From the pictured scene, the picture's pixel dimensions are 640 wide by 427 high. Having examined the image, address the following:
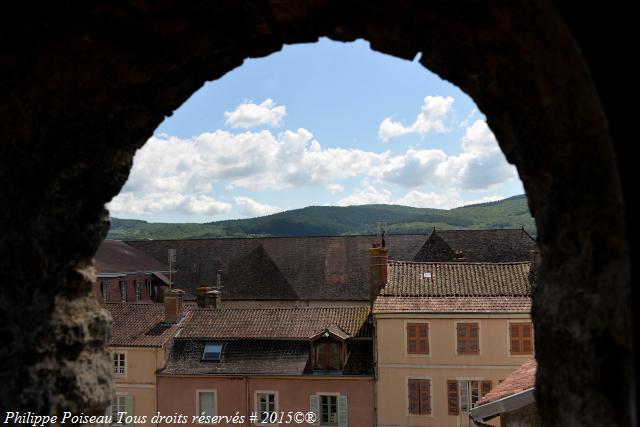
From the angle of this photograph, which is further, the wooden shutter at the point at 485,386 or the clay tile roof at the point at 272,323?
the clay tile roof at the point at 272,323

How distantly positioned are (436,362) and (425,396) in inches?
41.3

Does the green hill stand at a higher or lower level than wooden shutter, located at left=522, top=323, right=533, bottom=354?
higher

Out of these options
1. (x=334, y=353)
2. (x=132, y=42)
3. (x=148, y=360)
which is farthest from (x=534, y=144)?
(x=148, y=360)

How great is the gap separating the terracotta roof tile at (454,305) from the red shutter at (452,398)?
2.18 m

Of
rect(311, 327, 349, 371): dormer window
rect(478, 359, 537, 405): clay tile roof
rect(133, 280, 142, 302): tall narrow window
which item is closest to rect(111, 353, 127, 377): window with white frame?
rect(311, 327, 349, 371): dormer window

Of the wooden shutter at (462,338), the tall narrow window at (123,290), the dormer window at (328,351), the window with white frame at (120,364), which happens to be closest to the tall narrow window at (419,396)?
the wooden shutter at (462,338)

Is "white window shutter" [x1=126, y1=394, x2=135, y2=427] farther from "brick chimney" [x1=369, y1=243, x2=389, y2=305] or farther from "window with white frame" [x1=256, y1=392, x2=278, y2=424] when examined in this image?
"brick chimney" [x1=369, y1=243, x2=389, y2=305]

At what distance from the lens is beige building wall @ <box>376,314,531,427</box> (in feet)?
57.6

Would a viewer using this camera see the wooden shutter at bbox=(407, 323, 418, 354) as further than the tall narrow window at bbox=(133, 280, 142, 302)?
No

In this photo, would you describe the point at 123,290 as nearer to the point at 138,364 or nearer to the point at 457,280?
the point at 138,364

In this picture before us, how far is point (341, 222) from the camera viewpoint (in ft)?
591

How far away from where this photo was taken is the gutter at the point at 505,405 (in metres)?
7.09

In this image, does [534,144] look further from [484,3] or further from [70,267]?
[70,267]

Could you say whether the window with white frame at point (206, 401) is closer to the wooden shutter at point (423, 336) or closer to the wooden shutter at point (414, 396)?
the wooden shutter at point (414, 396)
